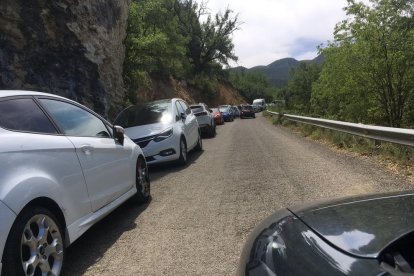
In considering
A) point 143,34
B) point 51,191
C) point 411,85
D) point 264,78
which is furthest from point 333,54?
point 264,78

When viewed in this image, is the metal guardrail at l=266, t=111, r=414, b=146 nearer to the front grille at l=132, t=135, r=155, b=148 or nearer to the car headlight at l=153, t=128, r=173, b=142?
the car headlight at l=153, t=128, r=173, b=142

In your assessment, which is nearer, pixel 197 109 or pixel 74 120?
pixel 74 120

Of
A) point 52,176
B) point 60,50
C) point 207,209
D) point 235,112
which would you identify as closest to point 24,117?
point 52,176

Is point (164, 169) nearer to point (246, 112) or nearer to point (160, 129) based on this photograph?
point (160, 129)

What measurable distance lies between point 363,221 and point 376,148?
8675 mm

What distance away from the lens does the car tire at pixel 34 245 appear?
3141mm

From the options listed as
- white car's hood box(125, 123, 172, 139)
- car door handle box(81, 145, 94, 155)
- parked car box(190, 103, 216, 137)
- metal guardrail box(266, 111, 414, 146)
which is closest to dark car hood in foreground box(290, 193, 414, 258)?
car door handle box(81, 145, 94, 155)

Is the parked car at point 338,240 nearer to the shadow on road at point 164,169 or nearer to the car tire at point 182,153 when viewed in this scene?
the shadow on road at point 164,169

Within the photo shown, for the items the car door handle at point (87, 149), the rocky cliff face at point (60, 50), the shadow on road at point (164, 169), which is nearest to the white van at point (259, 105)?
the rocky cliff face at point (60, 50)

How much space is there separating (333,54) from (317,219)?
22.3 meters

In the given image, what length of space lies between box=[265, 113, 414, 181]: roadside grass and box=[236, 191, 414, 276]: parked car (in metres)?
5.61

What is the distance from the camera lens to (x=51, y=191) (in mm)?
3771

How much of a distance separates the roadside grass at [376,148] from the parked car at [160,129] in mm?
4173

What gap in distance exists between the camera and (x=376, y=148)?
10312mm
